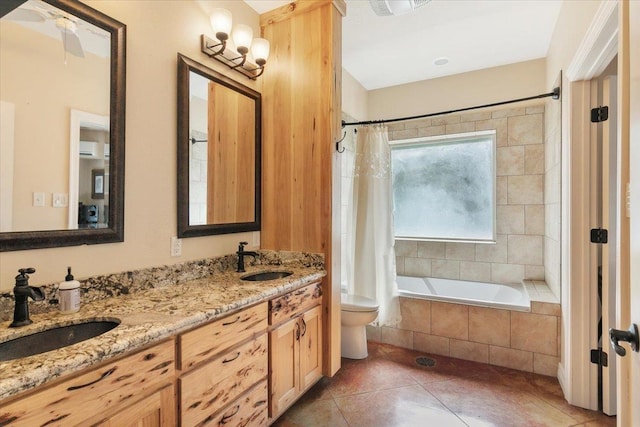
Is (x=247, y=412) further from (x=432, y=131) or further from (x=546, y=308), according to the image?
(x=432, y=131)

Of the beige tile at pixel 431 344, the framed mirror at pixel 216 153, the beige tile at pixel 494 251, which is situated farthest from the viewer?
the beige tile at pixel 494 251

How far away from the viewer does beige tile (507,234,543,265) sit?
3.12 meters

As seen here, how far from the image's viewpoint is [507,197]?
3.25 metres

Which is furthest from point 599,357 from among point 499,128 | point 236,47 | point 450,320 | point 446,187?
point 236,47

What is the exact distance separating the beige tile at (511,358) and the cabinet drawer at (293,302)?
1.57 m

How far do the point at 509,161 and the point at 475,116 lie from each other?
591mm

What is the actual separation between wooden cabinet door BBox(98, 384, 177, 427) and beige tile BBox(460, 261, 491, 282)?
10.1 feet

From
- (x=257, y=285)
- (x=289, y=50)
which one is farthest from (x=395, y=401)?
(x=289, y=50)

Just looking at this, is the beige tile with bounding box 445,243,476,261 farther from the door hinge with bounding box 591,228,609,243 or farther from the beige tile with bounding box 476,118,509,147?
the door hinge with bounding box 591,228,609,243

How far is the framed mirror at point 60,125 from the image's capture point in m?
1.19

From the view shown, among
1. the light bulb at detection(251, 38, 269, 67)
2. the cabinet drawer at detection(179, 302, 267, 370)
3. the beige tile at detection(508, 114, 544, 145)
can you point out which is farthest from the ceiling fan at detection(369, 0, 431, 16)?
the cabinet drawer at detection(179, 302, 267, 370)

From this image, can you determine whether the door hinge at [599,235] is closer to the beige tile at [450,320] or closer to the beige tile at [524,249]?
the beige tile at [450,320]

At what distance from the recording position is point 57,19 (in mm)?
1318

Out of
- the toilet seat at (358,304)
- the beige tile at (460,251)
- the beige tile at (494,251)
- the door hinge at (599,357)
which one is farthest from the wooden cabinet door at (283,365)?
the beige tile at (494,251)
